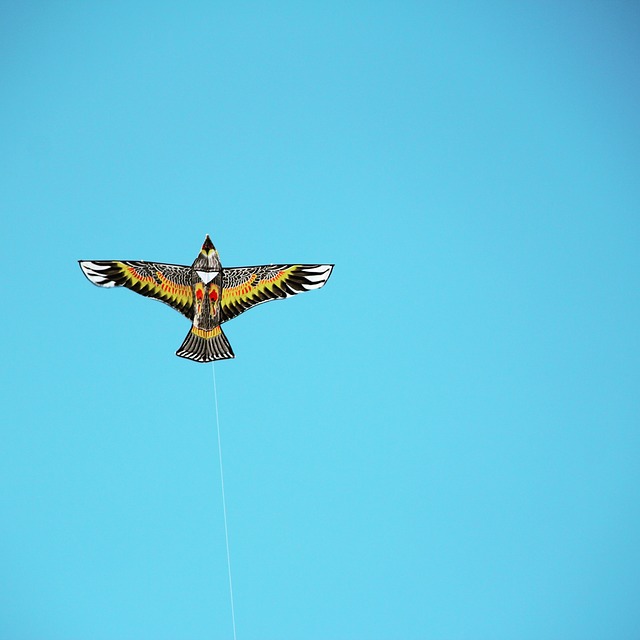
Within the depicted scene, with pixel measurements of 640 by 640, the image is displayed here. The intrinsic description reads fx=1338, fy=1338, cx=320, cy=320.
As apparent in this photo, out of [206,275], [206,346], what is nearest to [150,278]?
[206,275]

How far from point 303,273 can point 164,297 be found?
1215 millimetres

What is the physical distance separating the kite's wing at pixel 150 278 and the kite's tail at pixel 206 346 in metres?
0.19

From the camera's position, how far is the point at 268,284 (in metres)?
11.6

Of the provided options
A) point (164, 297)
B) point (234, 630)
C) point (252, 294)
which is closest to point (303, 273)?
point (252, 294)

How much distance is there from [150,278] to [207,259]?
51 cm

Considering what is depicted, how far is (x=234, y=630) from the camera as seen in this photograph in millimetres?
13211

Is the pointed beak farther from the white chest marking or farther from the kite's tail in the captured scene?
the kite's tail

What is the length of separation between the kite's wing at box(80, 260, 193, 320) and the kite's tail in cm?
19

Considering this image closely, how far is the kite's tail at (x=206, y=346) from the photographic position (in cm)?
1138

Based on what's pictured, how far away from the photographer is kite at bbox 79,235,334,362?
11.2 m

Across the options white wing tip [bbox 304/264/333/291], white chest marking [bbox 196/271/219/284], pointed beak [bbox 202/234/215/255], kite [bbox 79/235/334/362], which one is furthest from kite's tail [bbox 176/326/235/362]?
white wing tip [bbox 304/264/333/291]

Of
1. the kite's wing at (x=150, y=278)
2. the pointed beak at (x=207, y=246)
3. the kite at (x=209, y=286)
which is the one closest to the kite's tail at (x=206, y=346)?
the kite at (x=209, y=286)

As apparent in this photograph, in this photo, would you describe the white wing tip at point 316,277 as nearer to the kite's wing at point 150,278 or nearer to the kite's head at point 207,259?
the kite's head at point 207,259

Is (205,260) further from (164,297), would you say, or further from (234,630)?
(234,630)
